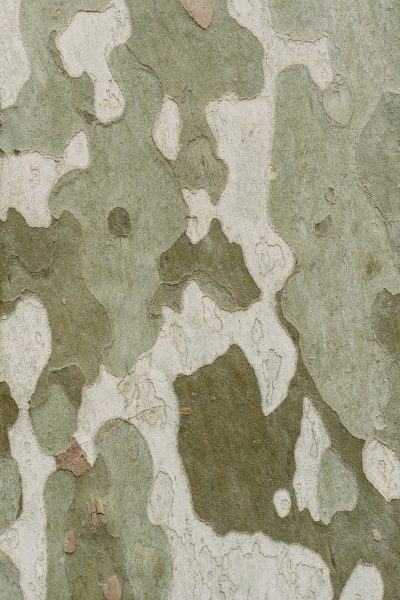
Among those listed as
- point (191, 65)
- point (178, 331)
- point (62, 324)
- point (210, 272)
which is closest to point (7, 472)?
point (62, 324)

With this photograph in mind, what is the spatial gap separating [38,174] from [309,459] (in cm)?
67

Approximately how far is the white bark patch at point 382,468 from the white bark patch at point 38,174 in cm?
68

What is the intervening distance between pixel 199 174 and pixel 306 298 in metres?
0.28

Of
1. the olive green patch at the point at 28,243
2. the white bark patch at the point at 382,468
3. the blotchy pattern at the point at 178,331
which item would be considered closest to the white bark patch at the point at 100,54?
the blotchy pattern at the point at 178,331

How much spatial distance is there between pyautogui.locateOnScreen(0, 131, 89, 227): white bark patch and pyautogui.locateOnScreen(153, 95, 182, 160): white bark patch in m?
0.13

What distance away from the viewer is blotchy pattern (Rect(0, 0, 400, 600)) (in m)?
1.72

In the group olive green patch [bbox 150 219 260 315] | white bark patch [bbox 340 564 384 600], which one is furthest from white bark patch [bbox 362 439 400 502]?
olive green patch [bbox 150 219 260 315]

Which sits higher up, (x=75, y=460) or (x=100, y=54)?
(x=100, y=54)

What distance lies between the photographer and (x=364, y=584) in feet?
5.76

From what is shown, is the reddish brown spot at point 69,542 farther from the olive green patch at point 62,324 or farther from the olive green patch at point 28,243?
the olive green patch at point 28,243

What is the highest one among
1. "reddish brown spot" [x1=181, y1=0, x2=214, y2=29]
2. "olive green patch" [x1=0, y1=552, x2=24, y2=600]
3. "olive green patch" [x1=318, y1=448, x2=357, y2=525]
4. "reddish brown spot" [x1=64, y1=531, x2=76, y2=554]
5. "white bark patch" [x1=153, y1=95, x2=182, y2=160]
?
"reddish brown spot" [x1=181, y1=0, x2=214, y2=29]

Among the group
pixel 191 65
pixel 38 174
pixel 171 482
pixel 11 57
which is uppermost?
pixel 191 65

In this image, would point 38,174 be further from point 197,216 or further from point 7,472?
point 7,472

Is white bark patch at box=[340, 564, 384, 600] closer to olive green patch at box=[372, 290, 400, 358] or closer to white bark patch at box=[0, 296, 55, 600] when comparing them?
olive green patch at box=[372, 290, 400, 358]
